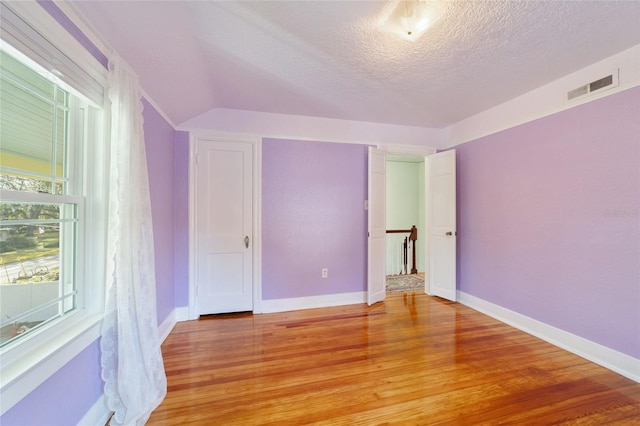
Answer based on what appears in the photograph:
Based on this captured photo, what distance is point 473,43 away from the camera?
1.96 m

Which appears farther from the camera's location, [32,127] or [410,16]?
[410,16]

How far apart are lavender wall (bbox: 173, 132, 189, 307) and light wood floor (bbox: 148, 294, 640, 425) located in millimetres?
431

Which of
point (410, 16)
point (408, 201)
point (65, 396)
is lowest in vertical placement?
point (65, 396)

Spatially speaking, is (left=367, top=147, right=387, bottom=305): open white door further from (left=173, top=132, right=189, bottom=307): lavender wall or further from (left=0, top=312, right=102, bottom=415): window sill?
(left=0, top=312, right=102, bottom=415): window sill

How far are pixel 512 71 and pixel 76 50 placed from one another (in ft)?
10.7

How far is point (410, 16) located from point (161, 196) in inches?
103

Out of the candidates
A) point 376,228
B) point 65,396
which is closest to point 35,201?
point 65,396

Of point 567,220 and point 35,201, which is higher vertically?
point 35,201

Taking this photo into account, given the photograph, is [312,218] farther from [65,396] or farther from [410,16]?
[65,396]

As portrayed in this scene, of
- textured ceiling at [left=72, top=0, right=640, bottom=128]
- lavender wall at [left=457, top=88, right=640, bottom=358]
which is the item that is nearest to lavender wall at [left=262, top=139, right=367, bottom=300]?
textured ceiling at [left=72, top=0, right=640, bottom=128]

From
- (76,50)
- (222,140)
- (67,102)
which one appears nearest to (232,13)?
(76,50)

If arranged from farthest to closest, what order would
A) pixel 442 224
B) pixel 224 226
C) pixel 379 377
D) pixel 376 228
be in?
pixel 442 224
pixel 376 228
pixel 224 226
pixel 379 377

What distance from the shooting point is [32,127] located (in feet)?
4.05

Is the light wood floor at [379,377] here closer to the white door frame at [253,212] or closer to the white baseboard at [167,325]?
the white baseboard at [167,325]
